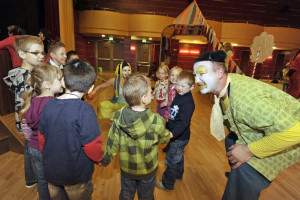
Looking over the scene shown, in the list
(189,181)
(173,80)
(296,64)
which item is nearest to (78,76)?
(173,80)

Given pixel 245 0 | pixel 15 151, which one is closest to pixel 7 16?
pixel 15 151

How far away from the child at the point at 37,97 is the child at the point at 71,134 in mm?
264

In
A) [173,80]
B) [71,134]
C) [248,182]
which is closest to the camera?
[71,134]

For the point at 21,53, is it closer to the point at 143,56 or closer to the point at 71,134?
the point at 71,134

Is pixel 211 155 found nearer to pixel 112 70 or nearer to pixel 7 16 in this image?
pixel 7 16

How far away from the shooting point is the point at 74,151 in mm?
1138

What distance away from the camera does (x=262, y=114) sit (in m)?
0.99

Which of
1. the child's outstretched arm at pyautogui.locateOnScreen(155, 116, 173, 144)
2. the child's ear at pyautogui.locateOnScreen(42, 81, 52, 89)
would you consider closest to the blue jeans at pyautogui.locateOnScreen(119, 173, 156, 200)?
the child's outstretched arm at pyautogui.locateOnScreen(155, 116, 173, 144)

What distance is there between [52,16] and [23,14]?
2.70ft

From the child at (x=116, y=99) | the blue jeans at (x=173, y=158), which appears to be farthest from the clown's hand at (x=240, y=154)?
the child at (x=116, y=99)

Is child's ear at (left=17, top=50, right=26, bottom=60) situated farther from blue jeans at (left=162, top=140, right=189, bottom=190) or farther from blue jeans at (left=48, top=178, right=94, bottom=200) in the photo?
blue jeans at (left=162, top=140, right=189, bottom=190)

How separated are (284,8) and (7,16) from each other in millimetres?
16368

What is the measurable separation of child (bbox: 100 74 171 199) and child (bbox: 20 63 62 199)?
2.05 feet

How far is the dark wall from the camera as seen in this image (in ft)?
17.3
